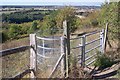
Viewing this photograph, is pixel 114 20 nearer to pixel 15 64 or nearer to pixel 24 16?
pixel 15 64

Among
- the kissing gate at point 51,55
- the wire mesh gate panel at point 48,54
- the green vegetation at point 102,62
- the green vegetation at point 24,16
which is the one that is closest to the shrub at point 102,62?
the green vegetation at point 102,62

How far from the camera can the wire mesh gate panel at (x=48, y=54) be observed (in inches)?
207

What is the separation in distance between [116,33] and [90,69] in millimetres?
3006

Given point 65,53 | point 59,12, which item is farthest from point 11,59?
point 59,12

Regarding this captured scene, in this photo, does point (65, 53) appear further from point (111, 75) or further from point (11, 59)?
point (111, 75)

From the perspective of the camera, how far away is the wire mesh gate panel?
207 inches

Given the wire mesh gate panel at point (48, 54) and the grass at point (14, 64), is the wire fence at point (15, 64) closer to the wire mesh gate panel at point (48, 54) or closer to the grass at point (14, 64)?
the grass at point (14, 64)

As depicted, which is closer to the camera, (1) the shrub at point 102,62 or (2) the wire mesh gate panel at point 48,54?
(2) the wire mesh gate panel at point 48,54

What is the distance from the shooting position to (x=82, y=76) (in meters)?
5.39

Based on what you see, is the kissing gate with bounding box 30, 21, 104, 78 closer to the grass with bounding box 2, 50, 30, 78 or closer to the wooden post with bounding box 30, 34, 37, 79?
the wooden post with bounding box 30, 34, 37, 79

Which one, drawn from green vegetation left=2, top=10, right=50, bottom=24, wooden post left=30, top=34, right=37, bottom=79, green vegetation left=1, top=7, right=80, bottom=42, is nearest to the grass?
wooden post left=30, top=34, right=37, bottom=79

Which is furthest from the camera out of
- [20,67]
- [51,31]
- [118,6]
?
[118,6]

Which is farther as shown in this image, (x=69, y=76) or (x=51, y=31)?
(x=51, y=31)

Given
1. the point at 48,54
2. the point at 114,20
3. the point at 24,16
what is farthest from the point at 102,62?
the point at 24,16
